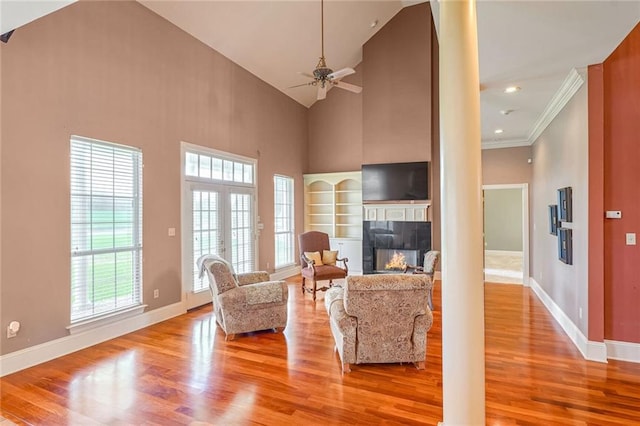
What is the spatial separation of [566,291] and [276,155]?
5.92 metres

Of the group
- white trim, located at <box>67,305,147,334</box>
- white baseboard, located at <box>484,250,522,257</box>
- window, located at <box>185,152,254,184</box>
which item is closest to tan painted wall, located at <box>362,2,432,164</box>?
window, located at <box>185,152,254,184</box>

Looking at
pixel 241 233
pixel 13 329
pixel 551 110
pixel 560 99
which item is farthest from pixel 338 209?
pixel 13 329

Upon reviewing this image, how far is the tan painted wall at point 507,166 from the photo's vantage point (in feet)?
23.0

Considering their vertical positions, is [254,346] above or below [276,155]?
below

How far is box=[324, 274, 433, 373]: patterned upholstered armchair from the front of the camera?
306 cm

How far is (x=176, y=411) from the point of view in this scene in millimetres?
2549

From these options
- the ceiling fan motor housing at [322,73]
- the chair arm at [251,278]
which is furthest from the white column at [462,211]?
the chair arm at [251,278]

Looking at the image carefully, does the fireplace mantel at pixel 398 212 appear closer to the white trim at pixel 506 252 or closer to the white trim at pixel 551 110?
the white trim at pixel 551 110

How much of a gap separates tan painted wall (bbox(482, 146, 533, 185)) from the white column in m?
6.17

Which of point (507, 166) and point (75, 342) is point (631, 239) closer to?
point (507, 166)

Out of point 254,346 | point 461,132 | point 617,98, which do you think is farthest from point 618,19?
point 254,346

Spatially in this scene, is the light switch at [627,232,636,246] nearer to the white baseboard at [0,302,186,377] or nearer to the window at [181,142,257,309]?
the window at [181,142,257,309]

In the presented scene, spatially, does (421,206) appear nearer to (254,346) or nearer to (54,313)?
(254,346)

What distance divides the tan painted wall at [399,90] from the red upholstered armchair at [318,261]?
230cm
